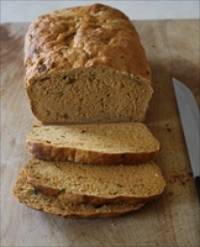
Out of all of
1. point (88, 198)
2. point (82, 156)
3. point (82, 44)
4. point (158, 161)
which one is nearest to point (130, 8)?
point (82, 44)

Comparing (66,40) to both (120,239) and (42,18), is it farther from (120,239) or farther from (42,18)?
(120,239)

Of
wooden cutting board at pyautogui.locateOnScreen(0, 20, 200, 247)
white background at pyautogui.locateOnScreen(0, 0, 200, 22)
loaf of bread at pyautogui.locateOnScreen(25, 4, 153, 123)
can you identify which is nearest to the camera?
wooden cutting board at pyautogui.locateOnScreen(0, 20, 200, 247)

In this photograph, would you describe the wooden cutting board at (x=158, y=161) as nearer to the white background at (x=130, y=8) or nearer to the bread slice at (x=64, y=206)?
the bread slice at (x=64, y=206)

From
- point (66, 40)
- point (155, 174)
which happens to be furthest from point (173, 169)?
point (66, 40)

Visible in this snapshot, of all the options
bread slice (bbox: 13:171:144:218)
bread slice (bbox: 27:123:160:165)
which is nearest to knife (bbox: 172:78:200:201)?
bread slice (bbox: 27:123:160:165)

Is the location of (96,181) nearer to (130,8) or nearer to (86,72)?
(86,72)

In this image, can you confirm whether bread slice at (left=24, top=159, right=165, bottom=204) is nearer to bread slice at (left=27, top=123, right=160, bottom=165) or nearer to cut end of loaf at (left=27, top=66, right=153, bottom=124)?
bread slice at (left=27, top=123, right=160, bottom=165)
